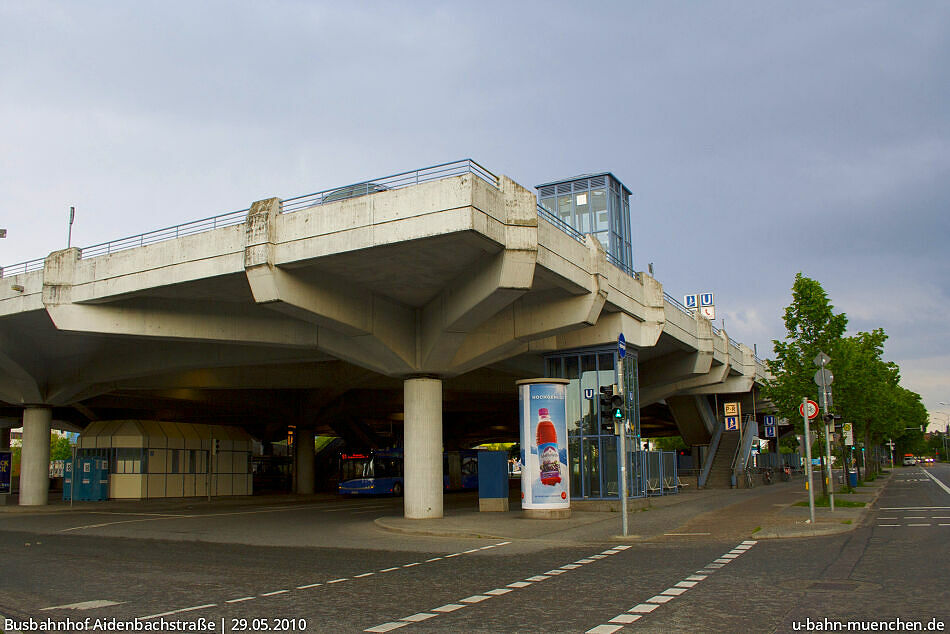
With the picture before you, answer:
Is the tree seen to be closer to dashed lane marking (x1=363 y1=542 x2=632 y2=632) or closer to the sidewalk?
the sidewalk

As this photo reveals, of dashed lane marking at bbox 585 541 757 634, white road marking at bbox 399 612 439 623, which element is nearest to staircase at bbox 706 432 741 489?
dashed lane marking at bbox 585 541 757 634

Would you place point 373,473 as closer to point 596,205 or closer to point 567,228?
point 596,205

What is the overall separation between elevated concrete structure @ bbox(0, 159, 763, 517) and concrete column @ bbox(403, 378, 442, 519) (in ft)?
0.15

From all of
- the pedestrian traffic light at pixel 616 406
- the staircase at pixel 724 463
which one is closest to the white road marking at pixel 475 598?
the pedestrian traffic light at pixel 616 406

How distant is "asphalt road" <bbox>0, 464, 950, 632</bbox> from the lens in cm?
811

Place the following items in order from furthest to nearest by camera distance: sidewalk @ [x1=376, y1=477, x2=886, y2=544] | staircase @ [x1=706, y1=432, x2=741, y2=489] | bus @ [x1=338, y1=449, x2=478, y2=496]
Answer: bus @ [x1=338, y1=449, x2=478, y2=496]
staircase @ [x1=706, y1=432, x2=741, y2=489]
sidewalk @ [x1=376, y1=477, x2=886, y2=544]

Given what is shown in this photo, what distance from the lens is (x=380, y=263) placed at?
19594 mm

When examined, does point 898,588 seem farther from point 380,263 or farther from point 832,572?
point 380,263

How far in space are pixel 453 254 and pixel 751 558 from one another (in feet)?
32.8

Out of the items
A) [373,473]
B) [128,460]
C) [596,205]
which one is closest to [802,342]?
[596,205]

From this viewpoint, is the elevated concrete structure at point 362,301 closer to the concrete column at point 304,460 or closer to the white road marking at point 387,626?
the white road marking at point 387,626

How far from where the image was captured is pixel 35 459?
1447 inches

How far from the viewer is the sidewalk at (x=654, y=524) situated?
1719cm

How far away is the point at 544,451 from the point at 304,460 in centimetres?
3323
